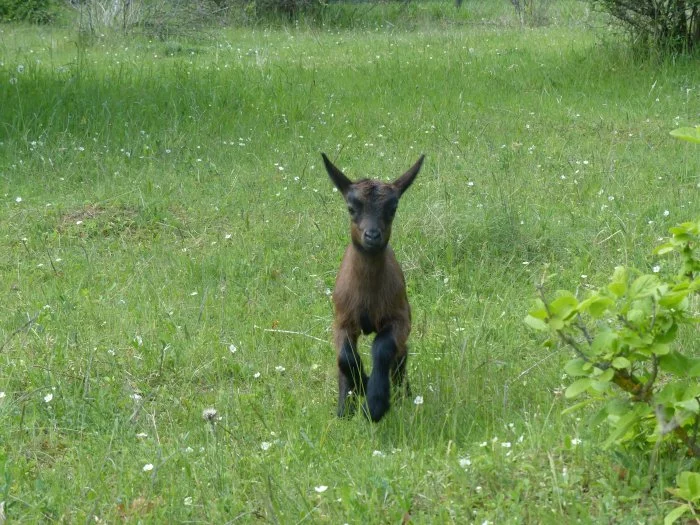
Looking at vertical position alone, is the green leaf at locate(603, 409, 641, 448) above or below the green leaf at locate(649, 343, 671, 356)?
below

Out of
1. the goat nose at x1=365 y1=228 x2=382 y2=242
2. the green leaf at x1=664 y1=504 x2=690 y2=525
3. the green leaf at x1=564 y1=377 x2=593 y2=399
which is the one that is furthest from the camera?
A: the goat nose at x1=365 y1=228 x2=382 y2=242

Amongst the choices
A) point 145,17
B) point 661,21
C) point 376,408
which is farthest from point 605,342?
point 145,17

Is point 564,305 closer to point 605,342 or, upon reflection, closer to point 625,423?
point 605,342

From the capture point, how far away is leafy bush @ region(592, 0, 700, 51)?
1293 cm

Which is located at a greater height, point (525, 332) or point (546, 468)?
point (546, 468)

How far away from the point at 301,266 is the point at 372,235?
2.36 metres

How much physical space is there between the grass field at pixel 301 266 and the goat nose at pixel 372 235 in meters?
0.83

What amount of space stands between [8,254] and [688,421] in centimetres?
576

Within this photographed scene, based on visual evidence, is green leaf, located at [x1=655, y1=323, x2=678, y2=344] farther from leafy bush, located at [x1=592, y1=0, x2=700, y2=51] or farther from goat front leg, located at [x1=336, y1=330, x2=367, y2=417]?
leafy bush, located at [x1=592, y1=0, x2=700, y2=51]

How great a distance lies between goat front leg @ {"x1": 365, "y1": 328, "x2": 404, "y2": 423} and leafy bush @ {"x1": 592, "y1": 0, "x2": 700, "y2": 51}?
8736mm

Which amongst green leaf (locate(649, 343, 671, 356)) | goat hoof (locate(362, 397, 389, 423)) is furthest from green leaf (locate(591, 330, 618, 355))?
goat hoof (locate(362, 397, 389, 423))

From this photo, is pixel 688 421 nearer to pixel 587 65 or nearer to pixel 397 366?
pixel 397 366

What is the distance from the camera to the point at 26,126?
35.2 feet

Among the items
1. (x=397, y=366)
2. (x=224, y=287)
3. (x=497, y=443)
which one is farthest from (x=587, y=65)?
(x=497, y=443)
